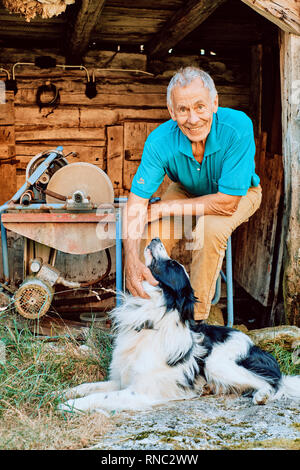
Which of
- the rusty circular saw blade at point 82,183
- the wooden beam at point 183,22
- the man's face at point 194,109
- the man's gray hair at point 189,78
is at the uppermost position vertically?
the wooden beam at point 183,22

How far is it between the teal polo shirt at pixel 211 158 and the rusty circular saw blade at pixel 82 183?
0.87 meters

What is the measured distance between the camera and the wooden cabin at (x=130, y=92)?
5.54 meters

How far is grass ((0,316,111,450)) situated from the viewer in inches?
97.4

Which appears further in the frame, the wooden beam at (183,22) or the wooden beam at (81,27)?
the wooden beam at (183,22)

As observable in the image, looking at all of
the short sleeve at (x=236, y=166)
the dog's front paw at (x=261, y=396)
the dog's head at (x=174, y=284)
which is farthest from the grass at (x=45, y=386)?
the short sleeve at (x=236, y=166)

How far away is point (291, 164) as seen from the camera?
4223 mm

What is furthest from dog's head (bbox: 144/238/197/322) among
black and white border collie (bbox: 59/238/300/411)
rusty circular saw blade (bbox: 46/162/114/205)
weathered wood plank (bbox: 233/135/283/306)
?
weathered wood plank (bbox: 233/135/283/306)

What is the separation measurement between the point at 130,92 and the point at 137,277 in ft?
12.6

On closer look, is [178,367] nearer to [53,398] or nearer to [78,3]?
[53,398]

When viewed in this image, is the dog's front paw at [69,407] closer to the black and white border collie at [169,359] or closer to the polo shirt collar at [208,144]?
the black and white border collie at [169,359]

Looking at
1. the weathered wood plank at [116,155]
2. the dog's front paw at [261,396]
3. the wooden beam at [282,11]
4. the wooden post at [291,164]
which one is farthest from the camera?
the weathered wood plank at [116,155]

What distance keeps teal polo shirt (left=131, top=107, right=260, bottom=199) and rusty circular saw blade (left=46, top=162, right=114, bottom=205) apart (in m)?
0.87

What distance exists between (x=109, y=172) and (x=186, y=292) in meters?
3.82

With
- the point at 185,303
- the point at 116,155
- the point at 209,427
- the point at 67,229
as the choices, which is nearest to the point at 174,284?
the point at 185,303
